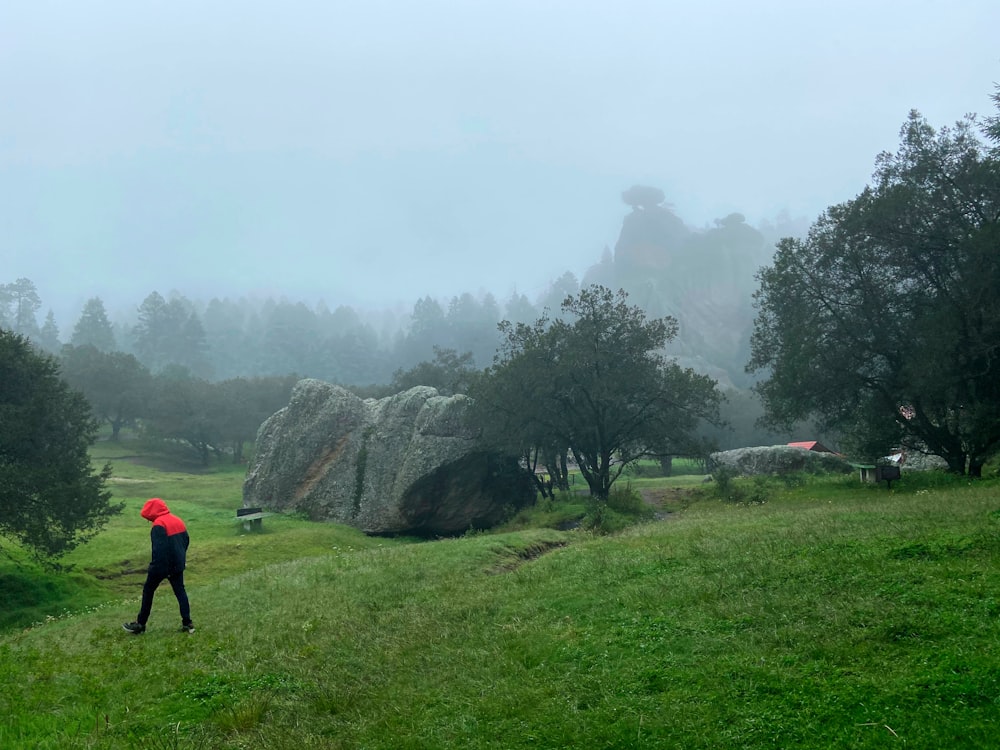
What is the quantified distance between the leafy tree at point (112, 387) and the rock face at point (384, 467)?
47942mm

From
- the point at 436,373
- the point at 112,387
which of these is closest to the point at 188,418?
the point at 112,387

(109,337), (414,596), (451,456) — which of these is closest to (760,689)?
(414,596)

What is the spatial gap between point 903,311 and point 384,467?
92.4ft

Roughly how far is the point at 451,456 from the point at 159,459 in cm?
5398

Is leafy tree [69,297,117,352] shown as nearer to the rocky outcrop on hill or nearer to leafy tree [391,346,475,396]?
leafy tree [391,346,475,396]

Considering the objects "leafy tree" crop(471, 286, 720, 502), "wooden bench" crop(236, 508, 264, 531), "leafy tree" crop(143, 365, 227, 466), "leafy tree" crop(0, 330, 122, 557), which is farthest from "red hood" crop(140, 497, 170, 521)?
"leafy tree" crop(143, 365, 227, 466)

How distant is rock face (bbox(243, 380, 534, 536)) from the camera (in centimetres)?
3850

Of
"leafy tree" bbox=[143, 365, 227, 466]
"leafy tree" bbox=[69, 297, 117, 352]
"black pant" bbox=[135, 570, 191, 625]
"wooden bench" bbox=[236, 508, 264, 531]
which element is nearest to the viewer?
"black pant" bbox=[135, 570, 191, 625]

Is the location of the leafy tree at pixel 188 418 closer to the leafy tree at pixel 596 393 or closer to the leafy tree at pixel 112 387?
the leafy tree at pixel 112 387

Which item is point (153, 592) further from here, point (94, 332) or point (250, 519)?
point (94, 332)

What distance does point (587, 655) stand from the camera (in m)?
Answer: 9.50

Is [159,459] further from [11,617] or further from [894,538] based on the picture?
[894,538]

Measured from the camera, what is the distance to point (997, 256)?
26.4 m

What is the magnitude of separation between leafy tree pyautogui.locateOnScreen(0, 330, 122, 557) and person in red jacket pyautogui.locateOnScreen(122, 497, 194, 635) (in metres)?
12.1
